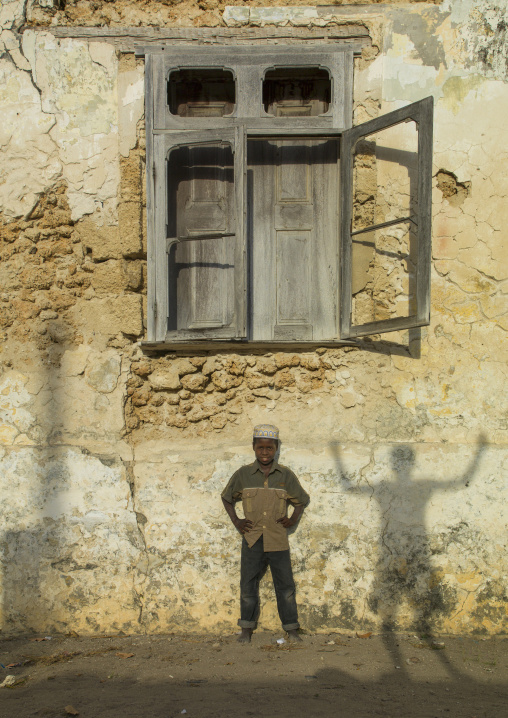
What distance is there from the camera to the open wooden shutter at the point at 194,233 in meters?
4.18

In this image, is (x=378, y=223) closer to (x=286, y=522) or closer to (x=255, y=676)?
(x=286, y=522)

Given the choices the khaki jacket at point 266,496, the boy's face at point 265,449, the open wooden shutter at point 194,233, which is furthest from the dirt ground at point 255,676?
the open wooden shutter at point 194,233

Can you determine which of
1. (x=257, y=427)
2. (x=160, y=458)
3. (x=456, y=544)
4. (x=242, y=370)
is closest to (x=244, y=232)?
(x=242, y=370)

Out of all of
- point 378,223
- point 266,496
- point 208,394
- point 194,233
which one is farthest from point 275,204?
point 266,496

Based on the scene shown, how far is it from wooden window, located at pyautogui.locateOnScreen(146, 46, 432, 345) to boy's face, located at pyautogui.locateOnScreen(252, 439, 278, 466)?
0.60m

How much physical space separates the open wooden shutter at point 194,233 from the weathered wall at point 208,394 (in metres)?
0.18

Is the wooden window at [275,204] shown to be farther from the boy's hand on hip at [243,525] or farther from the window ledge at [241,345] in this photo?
the boy's hand on hip at [243,525]

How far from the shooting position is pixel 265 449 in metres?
4.01

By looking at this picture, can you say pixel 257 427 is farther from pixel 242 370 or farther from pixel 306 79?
pixel 306 79

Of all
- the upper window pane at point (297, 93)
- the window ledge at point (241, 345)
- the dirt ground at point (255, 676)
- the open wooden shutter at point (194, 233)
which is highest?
the upper window pane at point (297, 93)

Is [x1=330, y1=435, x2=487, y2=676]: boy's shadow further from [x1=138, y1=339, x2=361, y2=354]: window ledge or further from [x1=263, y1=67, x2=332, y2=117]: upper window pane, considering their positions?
[x1=263, y1=67, x2=332, y2=117]: upper window pane

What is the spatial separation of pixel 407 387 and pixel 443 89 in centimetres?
178

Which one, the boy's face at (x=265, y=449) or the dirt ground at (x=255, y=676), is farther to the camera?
the boy's face at (x=265, y=449)

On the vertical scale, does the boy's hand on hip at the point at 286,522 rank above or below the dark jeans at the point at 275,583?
above
